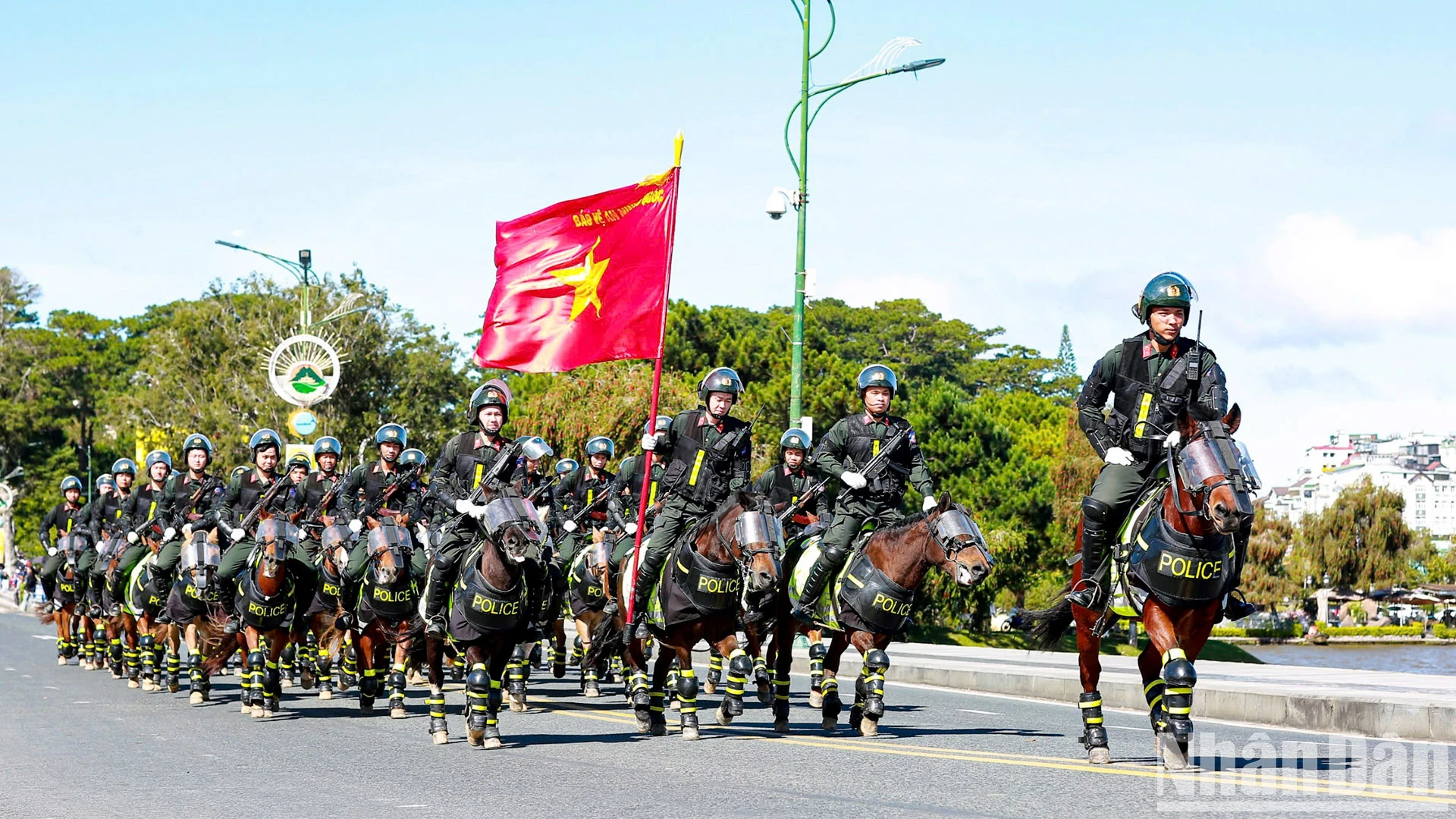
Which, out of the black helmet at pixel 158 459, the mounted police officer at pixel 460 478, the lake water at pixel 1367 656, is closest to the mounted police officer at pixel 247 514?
the black helmet at pixel 158 459

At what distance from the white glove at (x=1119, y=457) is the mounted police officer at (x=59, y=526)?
66.6ft

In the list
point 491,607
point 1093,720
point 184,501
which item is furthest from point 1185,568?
point 184,501

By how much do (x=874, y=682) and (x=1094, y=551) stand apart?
3.24 meters

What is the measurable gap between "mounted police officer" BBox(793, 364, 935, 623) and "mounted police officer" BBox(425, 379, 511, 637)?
275cm

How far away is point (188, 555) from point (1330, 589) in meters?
63.3

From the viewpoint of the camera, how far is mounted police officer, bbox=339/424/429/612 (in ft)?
59.3

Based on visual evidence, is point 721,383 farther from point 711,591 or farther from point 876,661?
point 876,661

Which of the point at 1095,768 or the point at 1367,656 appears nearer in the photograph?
the point at 1095,768

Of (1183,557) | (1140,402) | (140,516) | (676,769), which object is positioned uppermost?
(1140,402)

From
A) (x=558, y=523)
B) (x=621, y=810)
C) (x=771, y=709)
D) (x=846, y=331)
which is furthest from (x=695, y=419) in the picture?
(x=846, y=331)

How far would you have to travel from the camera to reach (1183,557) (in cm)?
1074

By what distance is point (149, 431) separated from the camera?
62094 millimetres

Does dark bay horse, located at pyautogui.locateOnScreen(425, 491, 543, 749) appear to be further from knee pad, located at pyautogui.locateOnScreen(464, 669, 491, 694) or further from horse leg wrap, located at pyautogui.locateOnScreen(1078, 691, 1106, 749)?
horse leg wrap, located at pyautogui.locateOnScreen(1078, 691, 1106, 749)

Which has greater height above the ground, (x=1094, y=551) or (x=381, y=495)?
(x=381, y=495)
